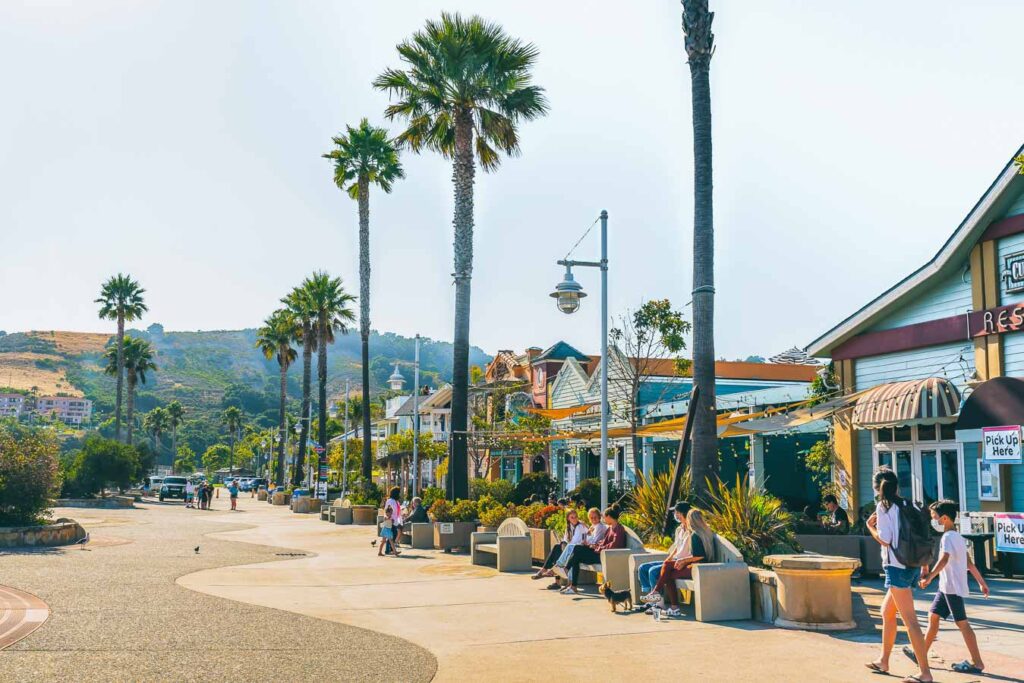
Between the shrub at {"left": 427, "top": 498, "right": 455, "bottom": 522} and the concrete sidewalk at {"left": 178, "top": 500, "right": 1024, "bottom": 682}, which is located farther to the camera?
the shrub at {"left": 427, "top": 498, "right": 455, "bottom": 522}

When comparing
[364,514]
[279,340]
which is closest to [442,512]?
[364,514]

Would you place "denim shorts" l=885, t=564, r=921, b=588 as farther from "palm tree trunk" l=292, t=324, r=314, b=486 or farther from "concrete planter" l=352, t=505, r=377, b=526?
"palm tree trunk" l=292, t=324, r=314, b=486

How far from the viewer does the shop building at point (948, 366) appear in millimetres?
16281

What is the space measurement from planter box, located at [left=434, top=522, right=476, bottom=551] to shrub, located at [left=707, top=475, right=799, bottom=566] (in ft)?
34.0

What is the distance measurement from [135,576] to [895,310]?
1546cm

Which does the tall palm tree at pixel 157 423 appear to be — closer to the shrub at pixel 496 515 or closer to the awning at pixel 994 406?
the shrub at pixel 496 515

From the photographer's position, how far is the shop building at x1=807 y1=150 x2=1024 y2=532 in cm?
1628

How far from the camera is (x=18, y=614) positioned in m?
10.9

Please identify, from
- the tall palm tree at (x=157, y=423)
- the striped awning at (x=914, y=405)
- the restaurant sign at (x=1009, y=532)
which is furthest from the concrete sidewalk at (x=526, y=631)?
the tall palm tree at (x=157, y=423)

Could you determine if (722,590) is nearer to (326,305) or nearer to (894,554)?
(894,554)

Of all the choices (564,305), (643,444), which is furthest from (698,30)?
(643,444)

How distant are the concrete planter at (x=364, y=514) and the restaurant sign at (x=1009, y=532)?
24494 mm

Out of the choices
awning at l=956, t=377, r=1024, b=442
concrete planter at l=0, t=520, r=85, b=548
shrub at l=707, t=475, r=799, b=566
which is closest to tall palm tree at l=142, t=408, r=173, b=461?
concrete planter at l=0, t=520, r=85, b=548

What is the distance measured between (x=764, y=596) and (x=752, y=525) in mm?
1479
